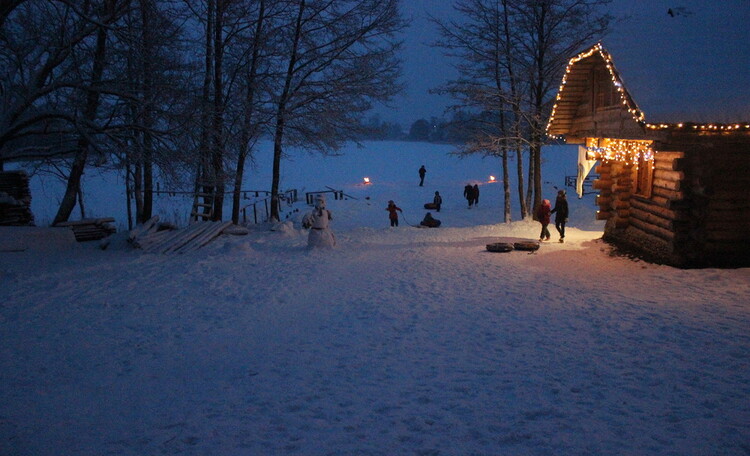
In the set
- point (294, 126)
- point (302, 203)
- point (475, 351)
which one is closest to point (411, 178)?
point (302, 203)

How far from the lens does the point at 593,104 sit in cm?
1552

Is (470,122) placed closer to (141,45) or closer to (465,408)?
(141,45)

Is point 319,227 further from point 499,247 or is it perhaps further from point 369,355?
point 369,355

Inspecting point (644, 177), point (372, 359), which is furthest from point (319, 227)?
point (644, 177)

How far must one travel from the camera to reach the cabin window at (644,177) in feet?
43.1

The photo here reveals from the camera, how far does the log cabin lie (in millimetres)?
11195

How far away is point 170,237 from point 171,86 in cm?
445

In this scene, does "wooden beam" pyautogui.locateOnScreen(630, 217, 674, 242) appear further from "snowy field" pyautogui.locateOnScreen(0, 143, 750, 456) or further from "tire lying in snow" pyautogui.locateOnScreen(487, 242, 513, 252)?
"tire lying in snow" pyautogui.locateOnScreen(487, 242, 513, 252)

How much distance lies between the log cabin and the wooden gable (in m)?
0.05

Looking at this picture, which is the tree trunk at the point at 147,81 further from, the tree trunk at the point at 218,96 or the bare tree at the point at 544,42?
the bare tree at the point at 544,42

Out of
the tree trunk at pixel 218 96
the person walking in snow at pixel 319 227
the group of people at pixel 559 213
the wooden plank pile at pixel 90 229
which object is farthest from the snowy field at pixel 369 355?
the tree trunk at pixel 218 96

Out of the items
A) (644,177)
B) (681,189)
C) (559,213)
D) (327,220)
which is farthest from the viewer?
(559,213)

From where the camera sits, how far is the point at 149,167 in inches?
669

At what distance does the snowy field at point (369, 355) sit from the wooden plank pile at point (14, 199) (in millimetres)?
4887
